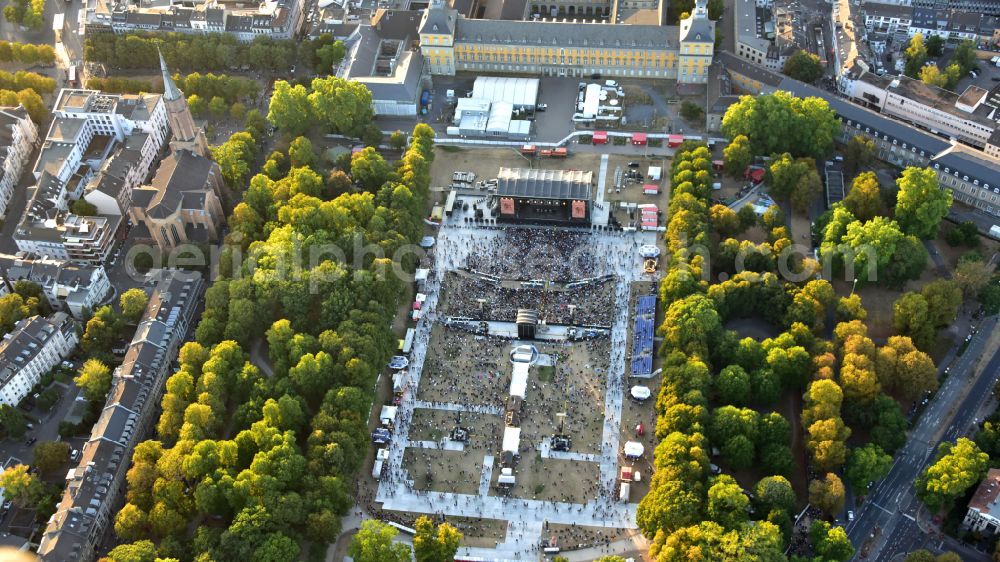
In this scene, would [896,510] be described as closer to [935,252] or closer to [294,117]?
[935,252]

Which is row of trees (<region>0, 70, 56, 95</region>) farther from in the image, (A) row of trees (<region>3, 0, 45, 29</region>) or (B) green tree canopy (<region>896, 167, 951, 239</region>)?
(B) green tree canopy (<region>896, 167, 951, 239</region>)

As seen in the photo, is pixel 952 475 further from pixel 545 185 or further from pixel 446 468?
pixel 545 185

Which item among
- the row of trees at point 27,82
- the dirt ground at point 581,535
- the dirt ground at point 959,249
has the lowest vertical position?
the dirt ground at point 581,535

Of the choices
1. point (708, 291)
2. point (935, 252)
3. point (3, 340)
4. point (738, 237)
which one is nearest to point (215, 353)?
point (3, 340)

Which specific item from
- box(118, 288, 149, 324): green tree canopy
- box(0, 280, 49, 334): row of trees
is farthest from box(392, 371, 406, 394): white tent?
box(0, 280, 49, 334): row of trees

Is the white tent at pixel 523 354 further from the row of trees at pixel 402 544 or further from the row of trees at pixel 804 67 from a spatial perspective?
the row of trees at pixel 804 67

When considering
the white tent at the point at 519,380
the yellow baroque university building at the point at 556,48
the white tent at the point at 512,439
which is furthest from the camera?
the yellow baroque university building at the point at 556,48

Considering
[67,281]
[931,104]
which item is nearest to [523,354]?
[67,281]

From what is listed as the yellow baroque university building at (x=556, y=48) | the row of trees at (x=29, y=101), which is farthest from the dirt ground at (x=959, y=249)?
the row of trees at (x=29, y=101)
